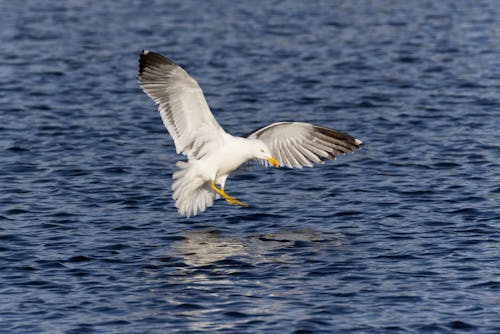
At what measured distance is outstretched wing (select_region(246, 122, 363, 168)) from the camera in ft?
46.4

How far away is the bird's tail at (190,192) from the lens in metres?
13.4

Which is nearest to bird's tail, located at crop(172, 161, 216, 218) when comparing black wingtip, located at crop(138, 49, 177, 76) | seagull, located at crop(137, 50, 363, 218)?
seagull, located at crop(137, 50, 363, 218)

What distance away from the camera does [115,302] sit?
11.1 meters

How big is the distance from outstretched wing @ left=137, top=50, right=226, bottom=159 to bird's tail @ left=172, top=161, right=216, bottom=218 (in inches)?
11.6

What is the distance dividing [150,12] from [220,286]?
18222 millimetres

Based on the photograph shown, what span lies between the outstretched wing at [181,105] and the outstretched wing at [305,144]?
0.87 metres

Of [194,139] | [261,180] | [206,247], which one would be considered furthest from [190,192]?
[261,180]

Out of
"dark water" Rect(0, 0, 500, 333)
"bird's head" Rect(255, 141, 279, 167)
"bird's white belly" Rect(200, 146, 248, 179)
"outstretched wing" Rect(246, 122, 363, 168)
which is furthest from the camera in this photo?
"outstretched wing" Rect(246, 122, 363, 168)

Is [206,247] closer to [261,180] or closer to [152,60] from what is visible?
[152,60]

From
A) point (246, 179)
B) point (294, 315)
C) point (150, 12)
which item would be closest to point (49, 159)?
point (246, 179)

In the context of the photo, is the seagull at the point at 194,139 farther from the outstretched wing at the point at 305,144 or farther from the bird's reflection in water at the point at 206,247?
the bird's reflection in water at the point at 206,247

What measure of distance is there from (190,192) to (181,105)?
1.07 metres

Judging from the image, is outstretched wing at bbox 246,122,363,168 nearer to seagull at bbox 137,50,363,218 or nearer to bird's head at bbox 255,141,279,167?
seagull at bbox 137,50,363,218

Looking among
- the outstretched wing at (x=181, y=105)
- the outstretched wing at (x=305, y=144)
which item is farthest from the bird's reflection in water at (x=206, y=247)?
the outstretched wing at (x=305, y=144)
